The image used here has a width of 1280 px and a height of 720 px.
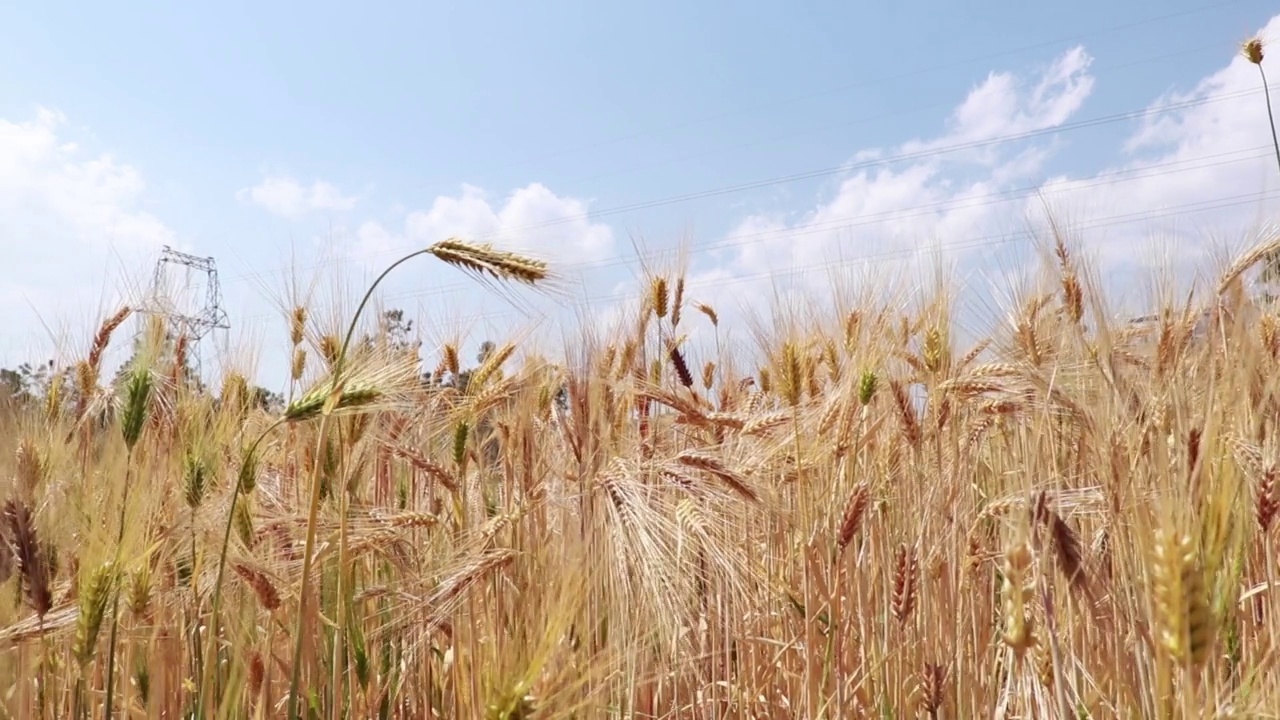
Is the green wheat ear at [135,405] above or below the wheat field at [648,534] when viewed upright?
above

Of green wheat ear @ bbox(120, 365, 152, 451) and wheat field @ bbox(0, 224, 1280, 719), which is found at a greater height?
green wheat ear @ bbox(120, 365, 152, 451)

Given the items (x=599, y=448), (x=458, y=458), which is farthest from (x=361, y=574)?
(x=599, y=448)

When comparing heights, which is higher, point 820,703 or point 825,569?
point 825,569

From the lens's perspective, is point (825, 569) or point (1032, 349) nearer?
point (825, 569)

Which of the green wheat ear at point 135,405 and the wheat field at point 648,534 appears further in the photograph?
the green wheat ear at point 135,405

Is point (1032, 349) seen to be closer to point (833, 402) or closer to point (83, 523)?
point (833, 402)

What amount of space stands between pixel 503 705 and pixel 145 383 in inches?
42.1

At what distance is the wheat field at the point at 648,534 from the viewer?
133 centimetres

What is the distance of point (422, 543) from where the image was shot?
2.50 metres

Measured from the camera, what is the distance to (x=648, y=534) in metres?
1.50

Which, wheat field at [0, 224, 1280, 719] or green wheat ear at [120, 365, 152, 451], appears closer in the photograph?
wheat field at [0, 224, 1280, 719]

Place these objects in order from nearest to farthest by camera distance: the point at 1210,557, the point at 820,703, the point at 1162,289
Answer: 1. the point at 1210,557
2. the point at 820,703
3. the point at 1162,289

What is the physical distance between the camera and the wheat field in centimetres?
133

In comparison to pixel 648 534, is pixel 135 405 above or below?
above
